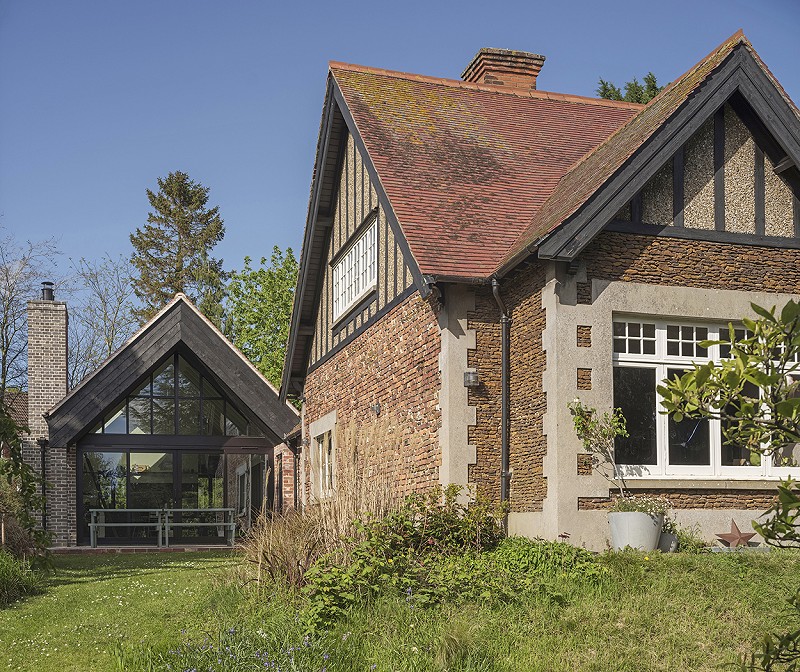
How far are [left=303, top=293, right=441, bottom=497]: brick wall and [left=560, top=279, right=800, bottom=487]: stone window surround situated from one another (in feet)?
6.73

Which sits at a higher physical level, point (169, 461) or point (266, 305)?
point (266, 305)

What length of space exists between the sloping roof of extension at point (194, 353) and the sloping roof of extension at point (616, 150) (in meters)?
10.0

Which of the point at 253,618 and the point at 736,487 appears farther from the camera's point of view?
the point at 736,487

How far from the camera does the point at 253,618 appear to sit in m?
8.26

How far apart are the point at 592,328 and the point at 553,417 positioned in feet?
3.61

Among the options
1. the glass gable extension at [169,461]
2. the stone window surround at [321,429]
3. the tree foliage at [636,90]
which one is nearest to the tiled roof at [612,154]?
the stone window surround at [321,429]

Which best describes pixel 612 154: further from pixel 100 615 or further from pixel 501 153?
pixel 100 615

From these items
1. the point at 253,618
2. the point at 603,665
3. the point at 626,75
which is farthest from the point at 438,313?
the point at 626,75

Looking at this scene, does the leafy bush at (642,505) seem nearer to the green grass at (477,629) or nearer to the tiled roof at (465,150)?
the green grass at (477,629)

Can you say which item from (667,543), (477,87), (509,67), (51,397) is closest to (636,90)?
(509,67)

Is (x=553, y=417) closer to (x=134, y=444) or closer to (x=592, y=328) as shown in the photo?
(x=592, y=328)

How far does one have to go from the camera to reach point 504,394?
1179 cm

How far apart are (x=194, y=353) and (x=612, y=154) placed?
12.3 meters

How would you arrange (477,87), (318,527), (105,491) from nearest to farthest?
1. (318,527)
2. (477,87)
3. (105,491)
